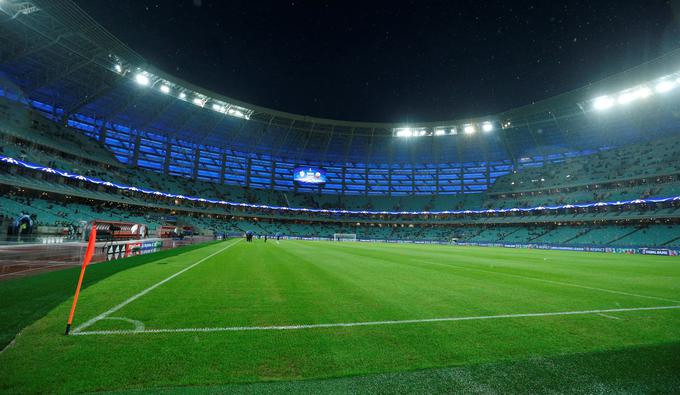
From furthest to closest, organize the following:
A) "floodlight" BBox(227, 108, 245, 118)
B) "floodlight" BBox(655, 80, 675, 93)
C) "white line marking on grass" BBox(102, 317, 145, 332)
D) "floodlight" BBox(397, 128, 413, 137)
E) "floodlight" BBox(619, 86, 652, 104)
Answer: "floodlight" BBox(397, 128, 413, 137) < "floodlight" BBox(227, 108, 245, 118) < "floodlight" BBox(619, 86, 652, 104) < "floodlight" BBox(655, 80, 675, 93) < "white line marking on grass" BBox(102, 317, 145, 332)

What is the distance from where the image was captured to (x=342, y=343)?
389 cm

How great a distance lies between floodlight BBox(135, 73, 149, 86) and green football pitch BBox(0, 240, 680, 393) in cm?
4922

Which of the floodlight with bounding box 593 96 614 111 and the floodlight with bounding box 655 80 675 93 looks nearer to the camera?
the floodlight with bounding box 655 80 675 93

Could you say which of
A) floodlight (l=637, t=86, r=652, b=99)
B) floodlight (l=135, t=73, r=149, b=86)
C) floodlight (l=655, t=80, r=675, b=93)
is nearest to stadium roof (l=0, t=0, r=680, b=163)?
floodlight (l=135, t=73, r=149, b=86)

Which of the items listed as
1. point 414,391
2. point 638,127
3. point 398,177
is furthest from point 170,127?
point 638,127

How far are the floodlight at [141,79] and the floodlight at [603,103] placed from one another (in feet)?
234

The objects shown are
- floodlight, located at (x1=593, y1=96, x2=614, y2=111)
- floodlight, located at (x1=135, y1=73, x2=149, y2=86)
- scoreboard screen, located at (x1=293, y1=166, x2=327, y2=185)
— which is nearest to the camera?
floodlight, located at (x1=135, y1=73, x2=149, y2=86)

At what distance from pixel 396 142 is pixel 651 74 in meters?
47.2

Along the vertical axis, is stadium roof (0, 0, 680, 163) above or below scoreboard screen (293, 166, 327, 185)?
above

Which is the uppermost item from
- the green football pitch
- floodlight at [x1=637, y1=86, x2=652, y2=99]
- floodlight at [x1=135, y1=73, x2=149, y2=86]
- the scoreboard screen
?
floodlight at [x1=135, y1=73, x2=149, y2=86]

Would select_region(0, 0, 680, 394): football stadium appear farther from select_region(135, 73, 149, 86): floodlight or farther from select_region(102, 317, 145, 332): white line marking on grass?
select_region(135, 73, 149, 86): floodlight

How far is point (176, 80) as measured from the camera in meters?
49.8

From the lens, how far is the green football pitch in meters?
2.85

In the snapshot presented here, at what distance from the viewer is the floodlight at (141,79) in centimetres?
Result: 4630
